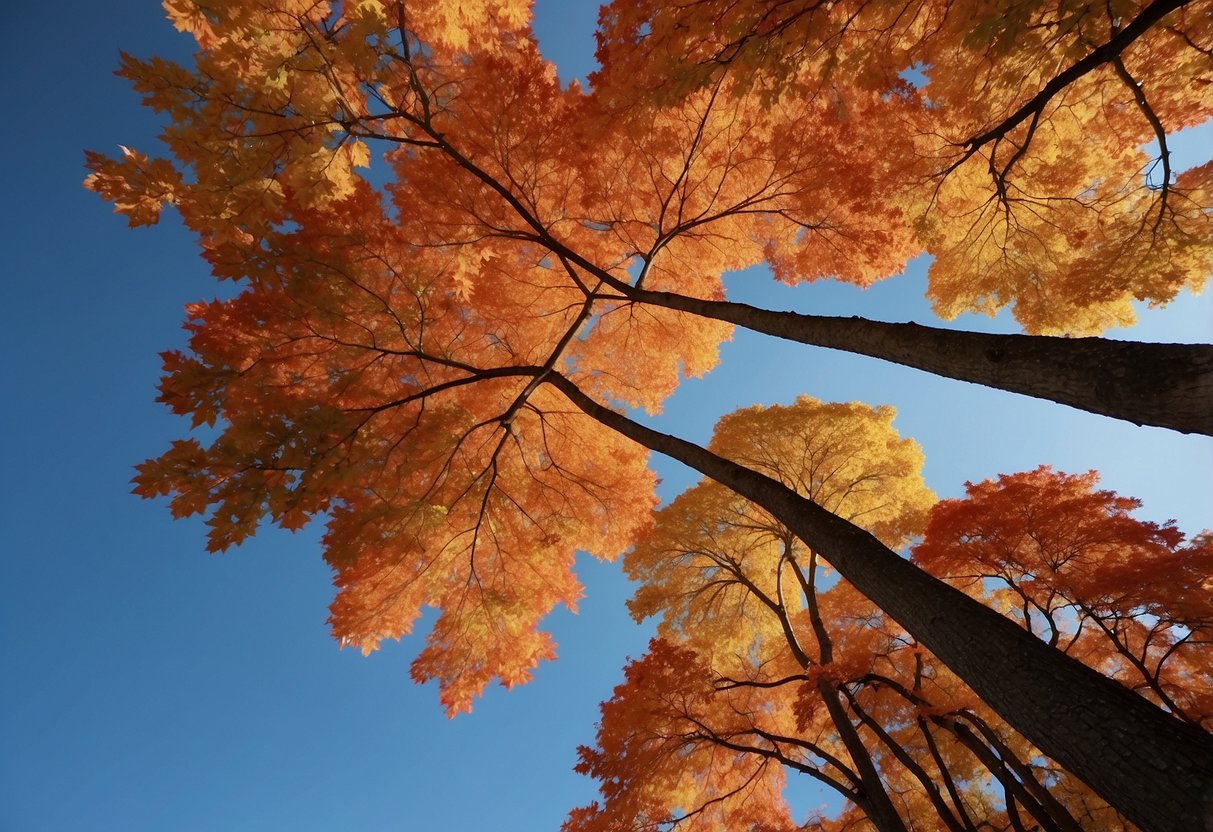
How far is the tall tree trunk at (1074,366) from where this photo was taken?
1833 mm

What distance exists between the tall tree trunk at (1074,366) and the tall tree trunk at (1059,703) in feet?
3.34

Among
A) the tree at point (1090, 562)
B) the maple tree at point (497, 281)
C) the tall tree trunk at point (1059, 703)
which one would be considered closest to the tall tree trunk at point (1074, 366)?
the maple tree at point (497, 281)

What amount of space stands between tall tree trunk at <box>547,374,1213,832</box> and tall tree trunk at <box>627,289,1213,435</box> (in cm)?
102

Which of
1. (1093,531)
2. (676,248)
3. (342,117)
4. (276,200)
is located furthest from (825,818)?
(342,117)

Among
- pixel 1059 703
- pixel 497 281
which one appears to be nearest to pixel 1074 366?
pixel 1059 703

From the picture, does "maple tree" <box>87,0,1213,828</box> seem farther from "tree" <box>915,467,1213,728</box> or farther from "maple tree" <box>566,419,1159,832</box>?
"tree" <box>915,467,1213,728</box>

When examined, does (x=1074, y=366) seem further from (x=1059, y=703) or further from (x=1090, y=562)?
(x=1090, y=562)

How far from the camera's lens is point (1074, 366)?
85.9 inches

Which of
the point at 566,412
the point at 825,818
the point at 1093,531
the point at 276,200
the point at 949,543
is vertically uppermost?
the point at 566,412

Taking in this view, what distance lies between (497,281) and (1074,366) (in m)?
6.83

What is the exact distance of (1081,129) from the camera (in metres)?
6.41

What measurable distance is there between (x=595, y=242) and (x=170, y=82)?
509 cm

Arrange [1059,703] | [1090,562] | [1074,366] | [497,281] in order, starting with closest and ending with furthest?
[1059,703] < [1074,366] < [1090,562] < [497,281]

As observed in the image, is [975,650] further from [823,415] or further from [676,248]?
[676,248]
